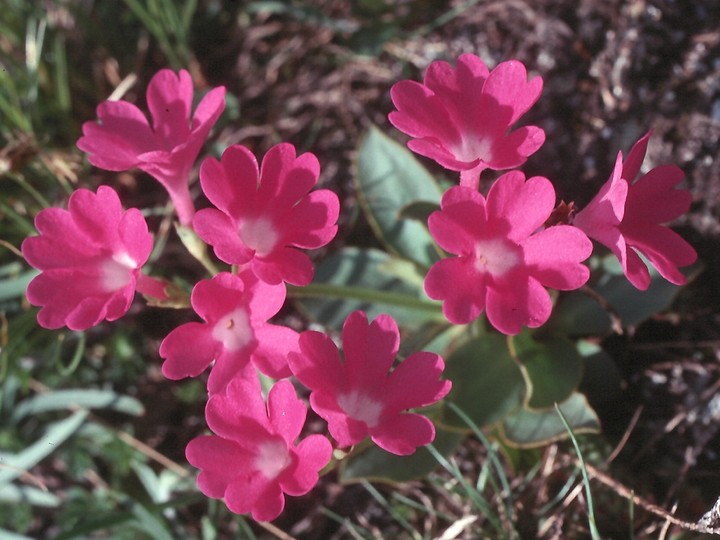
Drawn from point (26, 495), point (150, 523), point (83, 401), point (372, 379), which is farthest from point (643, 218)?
point (26, 495)

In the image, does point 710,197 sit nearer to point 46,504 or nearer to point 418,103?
point 418,103

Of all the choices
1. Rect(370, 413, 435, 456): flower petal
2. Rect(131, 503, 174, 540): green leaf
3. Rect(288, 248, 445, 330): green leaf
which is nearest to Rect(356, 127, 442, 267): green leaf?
Rect(288, 248, 445, 330): green leaf

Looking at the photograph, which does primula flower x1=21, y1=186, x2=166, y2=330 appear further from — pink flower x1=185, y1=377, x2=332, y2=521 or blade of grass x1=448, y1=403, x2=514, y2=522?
blade of grass x1=448, y1=403, x2=514, y2=522

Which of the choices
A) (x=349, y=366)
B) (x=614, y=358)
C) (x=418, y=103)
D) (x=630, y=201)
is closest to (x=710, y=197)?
(x=614, y=358)

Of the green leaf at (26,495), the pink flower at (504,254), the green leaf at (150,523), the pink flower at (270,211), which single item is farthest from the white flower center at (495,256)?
the green leaf at (26,495)

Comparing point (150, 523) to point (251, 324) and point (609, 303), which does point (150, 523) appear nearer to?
point (251, 324)

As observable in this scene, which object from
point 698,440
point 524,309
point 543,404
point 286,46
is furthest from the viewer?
point 286,46

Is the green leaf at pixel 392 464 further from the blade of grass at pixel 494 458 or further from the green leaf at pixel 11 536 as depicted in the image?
the green leaf at pixel 11 536
